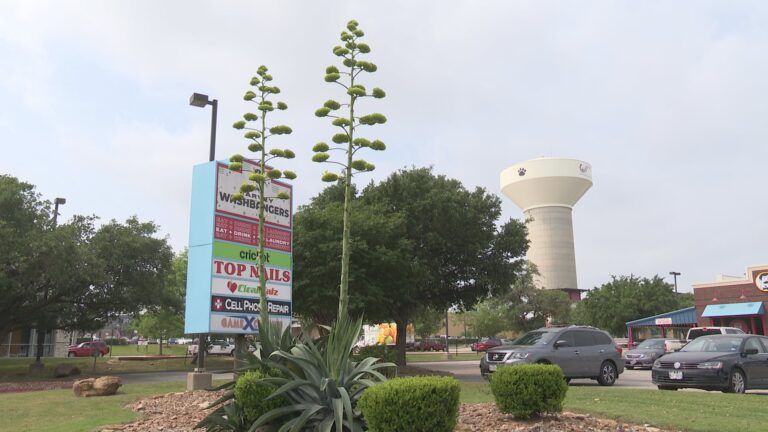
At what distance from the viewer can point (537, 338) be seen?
17203 mm

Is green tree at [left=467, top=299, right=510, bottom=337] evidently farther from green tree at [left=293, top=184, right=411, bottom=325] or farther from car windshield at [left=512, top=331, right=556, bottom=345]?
car windshield at [left=512, top=331, right=556, bottom=345]

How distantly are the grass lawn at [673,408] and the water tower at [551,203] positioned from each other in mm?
110302

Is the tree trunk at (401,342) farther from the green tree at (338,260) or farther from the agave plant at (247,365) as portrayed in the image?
the agave plant at (247,365)

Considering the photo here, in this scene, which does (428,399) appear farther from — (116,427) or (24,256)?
(24,256)

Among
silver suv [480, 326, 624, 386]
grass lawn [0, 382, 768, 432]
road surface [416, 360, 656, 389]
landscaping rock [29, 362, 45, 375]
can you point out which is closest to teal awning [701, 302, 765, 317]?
road surface [416, 360, 656, 389]

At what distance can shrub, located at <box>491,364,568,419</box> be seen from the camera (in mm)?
7672

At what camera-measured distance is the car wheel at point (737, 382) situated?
1377cm

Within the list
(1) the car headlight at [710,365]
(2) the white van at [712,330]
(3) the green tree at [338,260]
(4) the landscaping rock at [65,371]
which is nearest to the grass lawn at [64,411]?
(3) the green tree at [338,260]

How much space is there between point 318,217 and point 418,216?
4.64m

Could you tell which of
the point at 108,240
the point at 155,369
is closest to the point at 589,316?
the point at 155,369

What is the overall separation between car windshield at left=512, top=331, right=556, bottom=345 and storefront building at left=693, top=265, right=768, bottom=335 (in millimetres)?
29992

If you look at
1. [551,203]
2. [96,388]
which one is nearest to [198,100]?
[96,388]

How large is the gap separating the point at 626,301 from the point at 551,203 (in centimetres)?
6939

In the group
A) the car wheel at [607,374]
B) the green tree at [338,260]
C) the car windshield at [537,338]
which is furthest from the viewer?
the green tree at [338,260]
